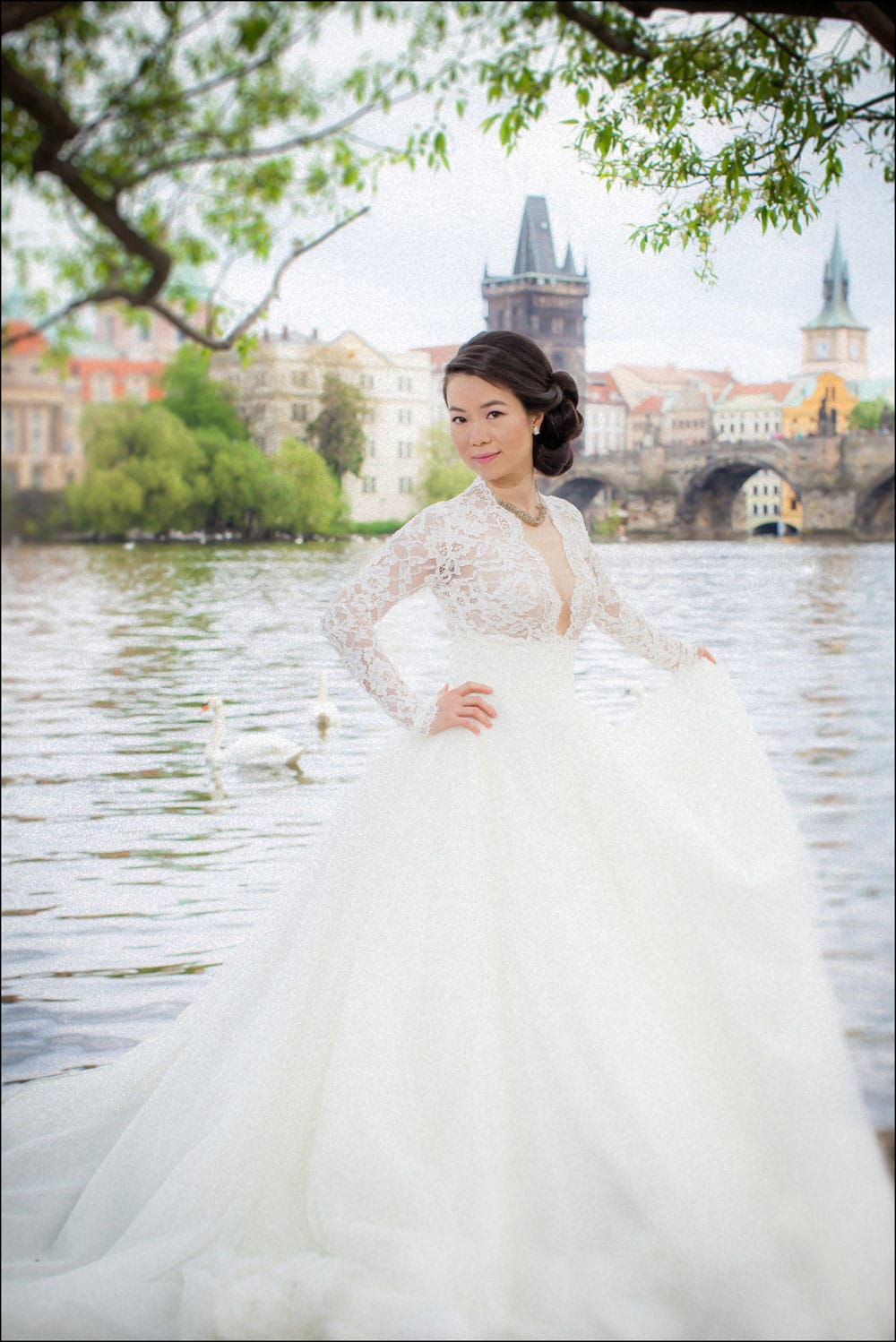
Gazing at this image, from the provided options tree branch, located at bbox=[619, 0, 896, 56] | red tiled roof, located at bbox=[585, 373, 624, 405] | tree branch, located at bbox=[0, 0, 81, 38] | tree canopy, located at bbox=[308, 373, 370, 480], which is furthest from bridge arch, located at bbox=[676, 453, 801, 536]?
tree branch, located at bbox=[0, 0, 81, 38]

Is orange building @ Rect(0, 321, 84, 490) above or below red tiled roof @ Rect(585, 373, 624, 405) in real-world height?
below

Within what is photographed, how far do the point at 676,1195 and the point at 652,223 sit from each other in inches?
89.7

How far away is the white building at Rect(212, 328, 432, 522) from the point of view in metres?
6.57

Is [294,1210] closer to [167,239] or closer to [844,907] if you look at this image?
[844,907]

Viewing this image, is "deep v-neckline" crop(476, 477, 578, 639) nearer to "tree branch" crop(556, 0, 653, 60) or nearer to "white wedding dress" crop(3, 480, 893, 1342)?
"white wedding dress" crop(3, 480, 893, 1342)

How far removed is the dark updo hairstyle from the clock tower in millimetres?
5680

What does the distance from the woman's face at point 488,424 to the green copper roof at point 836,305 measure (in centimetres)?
576

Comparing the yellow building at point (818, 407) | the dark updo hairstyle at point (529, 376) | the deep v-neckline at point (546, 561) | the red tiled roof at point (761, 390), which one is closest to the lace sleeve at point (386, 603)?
the deep v-neckline at point (546, 561)

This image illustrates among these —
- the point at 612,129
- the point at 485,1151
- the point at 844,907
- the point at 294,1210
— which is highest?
the point at 612,129

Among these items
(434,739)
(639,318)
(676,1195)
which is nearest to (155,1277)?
(676,1195)

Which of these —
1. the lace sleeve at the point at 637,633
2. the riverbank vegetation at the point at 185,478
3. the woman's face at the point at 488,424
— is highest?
the riverbank vegetation at the point at 185,478

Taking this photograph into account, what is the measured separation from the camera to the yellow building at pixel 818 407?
8.05 meters

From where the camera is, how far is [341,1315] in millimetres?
1560

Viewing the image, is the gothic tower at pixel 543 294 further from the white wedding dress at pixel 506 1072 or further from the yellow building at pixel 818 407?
the white wedding dress at pixel 506 1072
